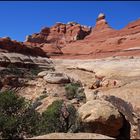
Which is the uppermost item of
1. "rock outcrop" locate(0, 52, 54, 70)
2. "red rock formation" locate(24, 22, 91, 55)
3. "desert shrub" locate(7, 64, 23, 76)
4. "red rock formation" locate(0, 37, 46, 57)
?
"red rock formation" locate(24, 22, 91, 55)

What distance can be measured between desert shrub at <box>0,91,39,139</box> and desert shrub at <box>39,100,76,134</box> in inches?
25.5

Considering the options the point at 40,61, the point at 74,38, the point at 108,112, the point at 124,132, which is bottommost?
the point at 124,132

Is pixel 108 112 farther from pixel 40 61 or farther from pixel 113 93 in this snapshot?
pixel 40 61

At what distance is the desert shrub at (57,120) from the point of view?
59.1ft

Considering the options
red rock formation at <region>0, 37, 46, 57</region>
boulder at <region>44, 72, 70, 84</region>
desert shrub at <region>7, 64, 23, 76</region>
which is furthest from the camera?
red rock formation at <region>0, 37, 46, 57</region>

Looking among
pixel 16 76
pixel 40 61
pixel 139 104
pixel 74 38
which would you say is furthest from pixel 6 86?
pixel 74 38

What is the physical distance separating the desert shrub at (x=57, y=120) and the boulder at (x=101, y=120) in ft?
7.28

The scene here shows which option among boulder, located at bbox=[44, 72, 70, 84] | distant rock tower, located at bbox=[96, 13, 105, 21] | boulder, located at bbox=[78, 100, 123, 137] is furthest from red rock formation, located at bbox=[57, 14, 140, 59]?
boulder, located at bbox=[78, 100, 123, 137]

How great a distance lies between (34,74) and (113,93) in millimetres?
33607

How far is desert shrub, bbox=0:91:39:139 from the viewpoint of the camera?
17281 mm

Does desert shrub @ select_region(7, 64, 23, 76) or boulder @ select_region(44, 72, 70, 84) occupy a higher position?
desert shrub @ select_region(7, 64, 23, 76)

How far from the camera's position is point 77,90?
36781 millimetres

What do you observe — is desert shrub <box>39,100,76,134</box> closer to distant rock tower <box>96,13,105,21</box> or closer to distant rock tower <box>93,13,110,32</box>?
distant rock tower <box>93,13,110,32</box>

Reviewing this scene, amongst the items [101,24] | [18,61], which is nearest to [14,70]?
[18,61]
